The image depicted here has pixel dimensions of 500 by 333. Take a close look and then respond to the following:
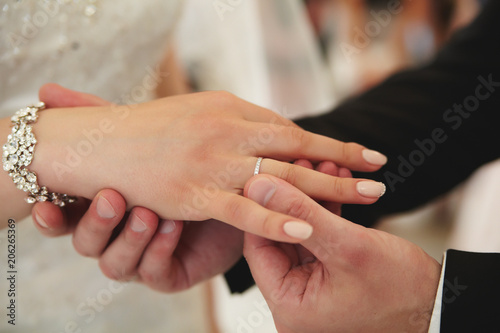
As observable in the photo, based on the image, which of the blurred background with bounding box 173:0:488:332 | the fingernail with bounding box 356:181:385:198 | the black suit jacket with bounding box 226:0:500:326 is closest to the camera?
the fingernail with bounding box 356:181:385:198

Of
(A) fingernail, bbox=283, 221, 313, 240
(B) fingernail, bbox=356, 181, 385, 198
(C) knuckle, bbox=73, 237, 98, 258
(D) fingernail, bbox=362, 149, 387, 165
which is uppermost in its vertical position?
(D) fingernail, bbox=362, 149, 387, 165

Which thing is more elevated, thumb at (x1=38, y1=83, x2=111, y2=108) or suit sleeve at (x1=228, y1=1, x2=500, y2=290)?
suit sleeve at (x1=228, y1=1, x2=500, y2=290)

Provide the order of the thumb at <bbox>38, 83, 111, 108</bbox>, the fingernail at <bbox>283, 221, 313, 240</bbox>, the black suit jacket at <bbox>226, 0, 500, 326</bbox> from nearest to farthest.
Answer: the fingernail at <bbox>283, 221, 313, 240</bbox> < the thumb at <bbox>38, 83, 111, 108</bbox> < the black suit jacket at <bbox>226, 0, 500, 326</bbox>

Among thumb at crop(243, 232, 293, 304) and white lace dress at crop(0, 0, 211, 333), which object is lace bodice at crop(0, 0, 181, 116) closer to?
white lace dress at crop(0, 0, 211, 333)

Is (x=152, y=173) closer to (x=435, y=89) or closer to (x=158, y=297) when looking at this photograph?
(x=158, y=297)

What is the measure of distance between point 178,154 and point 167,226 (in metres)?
0.13

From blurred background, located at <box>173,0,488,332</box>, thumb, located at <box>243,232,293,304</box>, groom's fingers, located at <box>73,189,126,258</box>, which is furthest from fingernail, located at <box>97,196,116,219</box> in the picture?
blurred background, located at <box>173,0,488,332</box>

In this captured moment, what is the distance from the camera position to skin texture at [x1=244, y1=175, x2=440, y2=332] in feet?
1.60

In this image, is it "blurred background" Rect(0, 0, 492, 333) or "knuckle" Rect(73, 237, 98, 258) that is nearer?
"knuckle" Rect(73, 237, 98, 258)

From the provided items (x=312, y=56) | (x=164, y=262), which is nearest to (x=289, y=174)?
(x=164, y=262)

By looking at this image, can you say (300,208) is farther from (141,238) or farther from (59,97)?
(59,97)

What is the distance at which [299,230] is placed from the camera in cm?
46

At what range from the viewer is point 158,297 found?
0.99 m

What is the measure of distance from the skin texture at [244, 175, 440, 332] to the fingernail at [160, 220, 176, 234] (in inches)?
6.3
